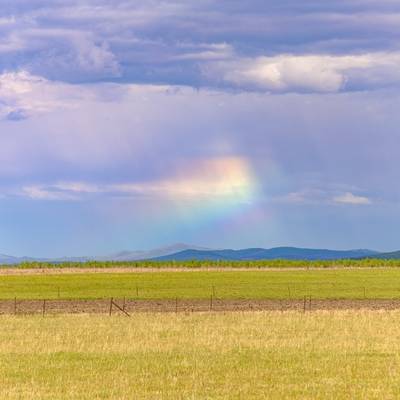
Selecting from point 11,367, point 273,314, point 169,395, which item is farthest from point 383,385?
point 273,314

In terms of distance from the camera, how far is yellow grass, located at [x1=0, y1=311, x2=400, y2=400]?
26891 millimetres

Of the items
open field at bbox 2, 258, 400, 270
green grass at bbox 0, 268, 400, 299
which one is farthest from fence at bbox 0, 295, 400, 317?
open field at bbox 2, 258, 400, 270

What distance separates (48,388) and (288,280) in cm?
8569

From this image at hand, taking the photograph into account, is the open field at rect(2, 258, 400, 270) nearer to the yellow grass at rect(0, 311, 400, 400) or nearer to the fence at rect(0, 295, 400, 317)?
the fence at rect(0, 295, 400, 317)

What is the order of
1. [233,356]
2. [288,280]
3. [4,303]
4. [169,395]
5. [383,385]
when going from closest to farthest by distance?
[169,395] → [383,385] → [233,356] → [4,303] → [288,280]

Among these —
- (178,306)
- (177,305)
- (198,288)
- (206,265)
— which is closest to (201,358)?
(178,306)

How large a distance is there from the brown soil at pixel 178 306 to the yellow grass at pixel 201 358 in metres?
10.1

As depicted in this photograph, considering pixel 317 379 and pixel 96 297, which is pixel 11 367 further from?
pixel 96 297

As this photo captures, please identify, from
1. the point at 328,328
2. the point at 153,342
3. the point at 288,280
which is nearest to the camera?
the point at 153,342

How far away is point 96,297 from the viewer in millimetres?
79438

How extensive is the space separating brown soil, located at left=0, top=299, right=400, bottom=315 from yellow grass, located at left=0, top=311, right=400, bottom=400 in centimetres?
1008

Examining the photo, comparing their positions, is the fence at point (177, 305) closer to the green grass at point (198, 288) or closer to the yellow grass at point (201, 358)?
the green grass at point (198, 288)

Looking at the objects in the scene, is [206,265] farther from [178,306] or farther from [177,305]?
[178,306]

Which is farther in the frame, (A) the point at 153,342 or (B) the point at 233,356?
(A) the point at 153,342
